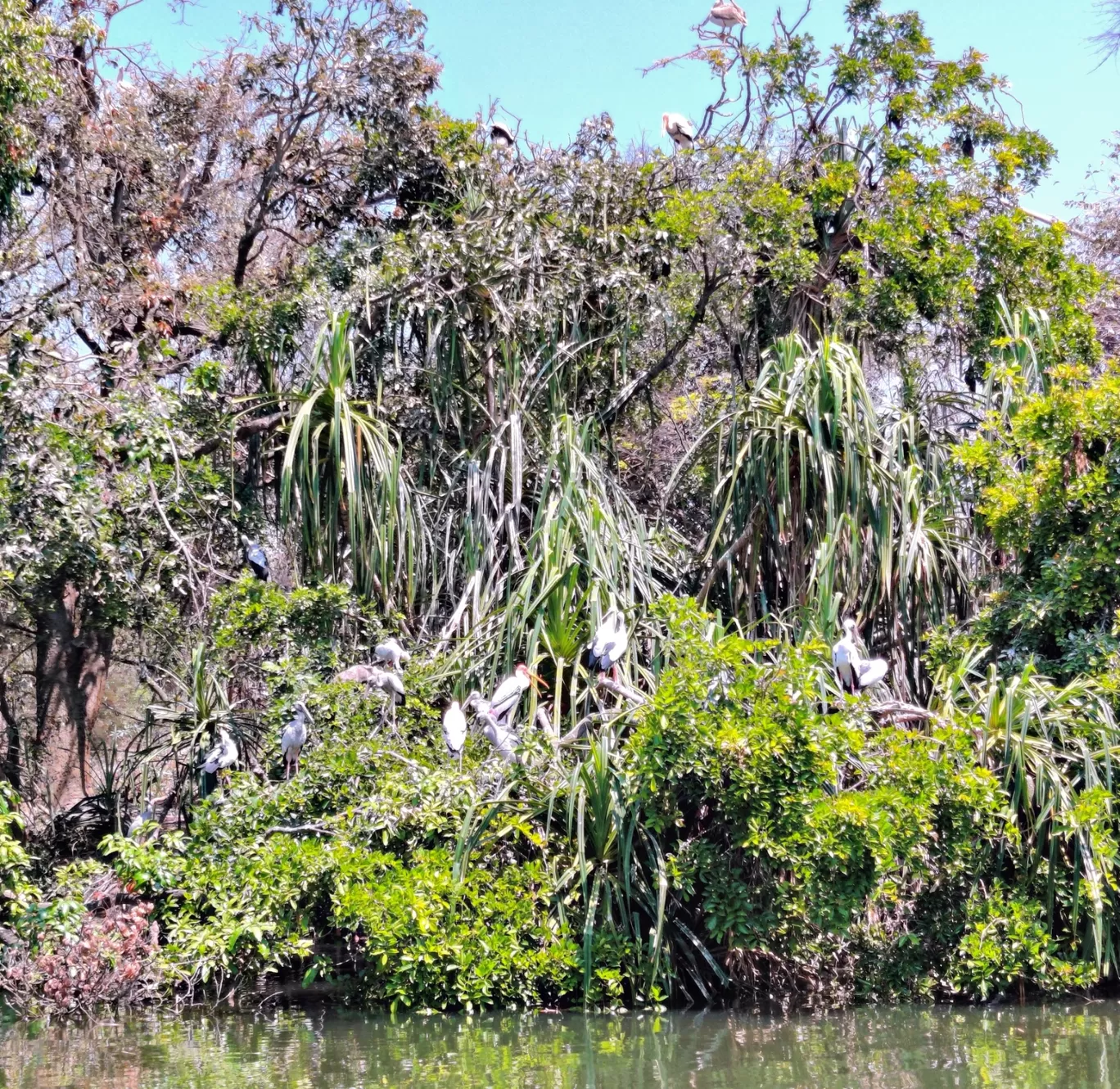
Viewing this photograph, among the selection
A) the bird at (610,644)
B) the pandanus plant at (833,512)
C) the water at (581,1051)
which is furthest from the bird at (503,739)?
the pandanus plant at (833,512)

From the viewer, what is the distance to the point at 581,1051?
17.8 feet

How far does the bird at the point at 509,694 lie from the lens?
22.2 feet

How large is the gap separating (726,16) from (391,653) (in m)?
6.31

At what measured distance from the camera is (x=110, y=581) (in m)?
7.57

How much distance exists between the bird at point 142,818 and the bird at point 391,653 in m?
1.60

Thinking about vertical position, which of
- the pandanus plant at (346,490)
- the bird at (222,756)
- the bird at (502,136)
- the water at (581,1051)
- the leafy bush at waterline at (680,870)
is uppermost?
the bird at (502,136)

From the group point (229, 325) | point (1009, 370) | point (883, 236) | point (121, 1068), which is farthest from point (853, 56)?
point (121, 1068)

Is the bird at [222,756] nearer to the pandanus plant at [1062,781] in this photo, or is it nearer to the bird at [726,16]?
the pandanus plant at [1062,781]

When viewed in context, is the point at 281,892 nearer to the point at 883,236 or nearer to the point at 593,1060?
the point at 593,1060

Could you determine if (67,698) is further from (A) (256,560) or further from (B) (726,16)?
(B) (726,16)

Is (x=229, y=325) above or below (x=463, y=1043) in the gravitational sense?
above

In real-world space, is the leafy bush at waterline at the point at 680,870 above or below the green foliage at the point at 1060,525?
below

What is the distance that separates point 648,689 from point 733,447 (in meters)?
2.06

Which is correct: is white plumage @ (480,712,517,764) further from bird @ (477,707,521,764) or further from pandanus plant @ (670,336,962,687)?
pandanus plant @ (670,336,962,687)
